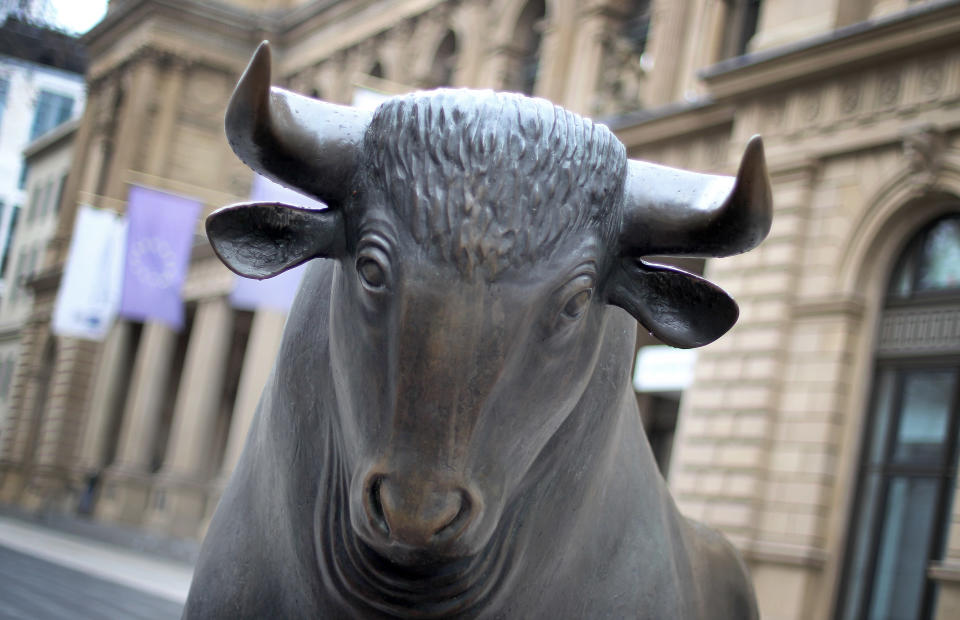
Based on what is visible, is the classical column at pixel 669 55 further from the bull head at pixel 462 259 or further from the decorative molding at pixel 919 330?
the bull head at pixel 462 259

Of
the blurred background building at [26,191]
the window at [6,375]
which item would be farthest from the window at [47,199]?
the window at [6,375]

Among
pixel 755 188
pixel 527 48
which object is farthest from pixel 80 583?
pixel 527 48

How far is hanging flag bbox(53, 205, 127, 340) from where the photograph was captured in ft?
82.3

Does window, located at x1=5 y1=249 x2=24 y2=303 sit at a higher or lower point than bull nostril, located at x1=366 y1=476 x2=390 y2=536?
higher

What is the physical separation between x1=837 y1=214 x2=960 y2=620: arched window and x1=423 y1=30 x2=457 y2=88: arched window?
17.0 m

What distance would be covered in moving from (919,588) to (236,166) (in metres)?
29.9

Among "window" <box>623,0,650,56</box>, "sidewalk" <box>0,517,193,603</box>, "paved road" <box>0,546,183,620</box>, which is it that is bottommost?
"sidewalk" <box>0,517,193,603</box>

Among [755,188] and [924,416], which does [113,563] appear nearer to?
[924,416]

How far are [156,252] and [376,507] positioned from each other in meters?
20.3

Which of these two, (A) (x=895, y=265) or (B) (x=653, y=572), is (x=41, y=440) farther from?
(B) (x=653, y=572)

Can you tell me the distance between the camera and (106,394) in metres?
41.2

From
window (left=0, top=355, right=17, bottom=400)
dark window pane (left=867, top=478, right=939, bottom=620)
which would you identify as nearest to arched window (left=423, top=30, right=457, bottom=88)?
dark window pane (left=867, top=478, right=939, bottom=620)

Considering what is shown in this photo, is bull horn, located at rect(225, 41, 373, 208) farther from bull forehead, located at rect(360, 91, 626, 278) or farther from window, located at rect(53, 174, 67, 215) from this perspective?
window, located at rect(53, 174, 67, 215)

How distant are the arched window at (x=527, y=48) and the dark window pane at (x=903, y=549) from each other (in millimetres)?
14722
